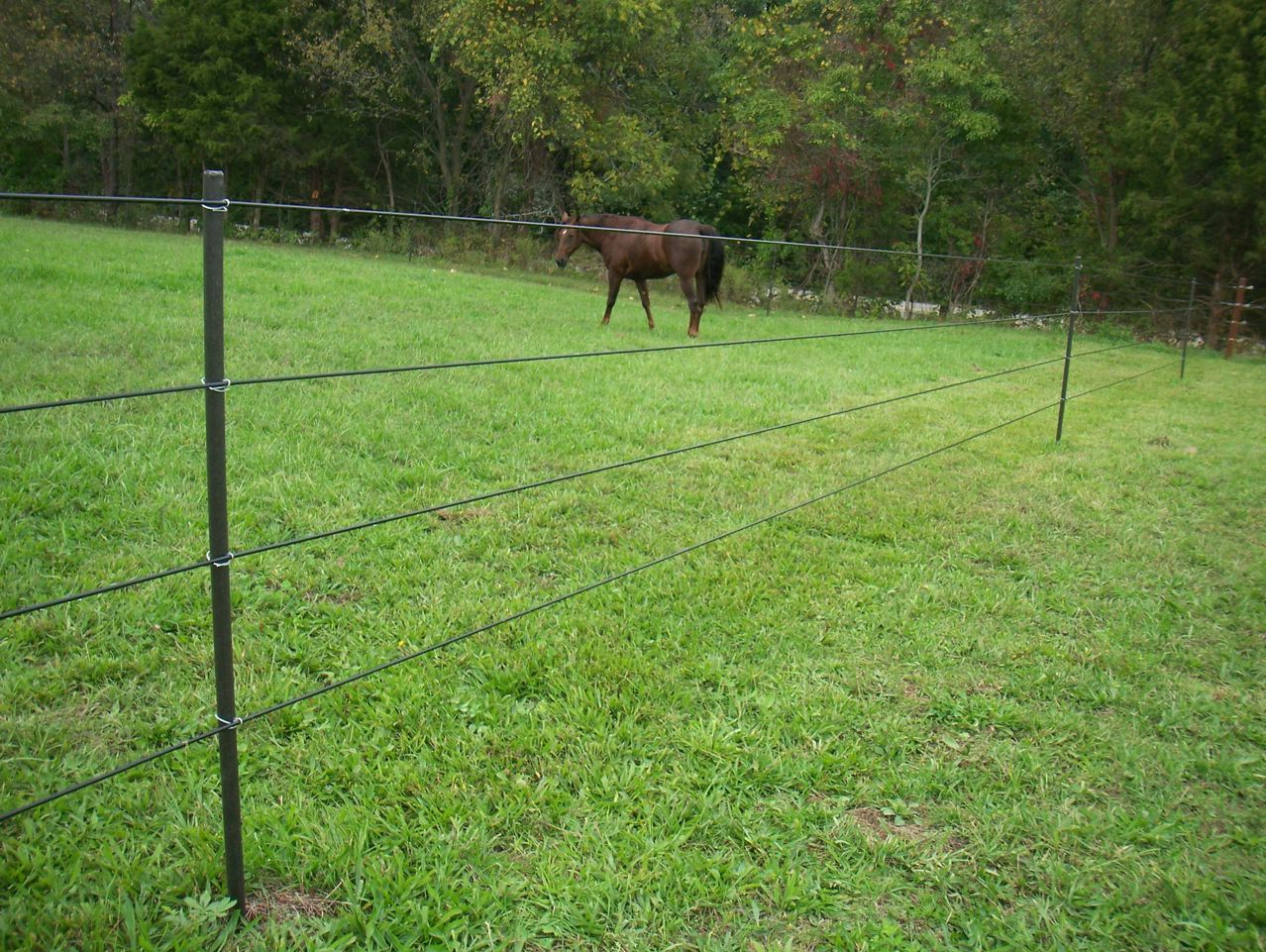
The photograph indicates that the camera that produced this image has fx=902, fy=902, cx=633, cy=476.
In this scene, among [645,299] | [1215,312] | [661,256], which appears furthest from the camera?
[1215,312]

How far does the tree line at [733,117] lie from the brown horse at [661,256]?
4144 mm

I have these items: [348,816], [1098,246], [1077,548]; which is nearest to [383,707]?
[348,816]

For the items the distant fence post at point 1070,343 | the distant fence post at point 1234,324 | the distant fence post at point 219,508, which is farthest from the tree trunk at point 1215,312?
the distant fence post at point 219,508

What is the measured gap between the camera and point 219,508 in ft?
5.39

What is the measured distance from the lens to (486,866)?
6.44ft

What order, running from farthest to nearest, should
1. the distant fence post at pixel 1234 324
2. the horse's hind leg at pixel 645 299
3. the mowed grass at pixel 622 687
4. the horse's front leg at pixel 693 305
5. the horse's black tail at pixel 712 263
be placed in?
the distant fence post at pixel 1234 324 < the horse's hind leg at pixel 645 299 < the horse's front leg at pixel 693 305 < the horse's black tail at pixel 712 263 < the mowed grass at pixel 622 687

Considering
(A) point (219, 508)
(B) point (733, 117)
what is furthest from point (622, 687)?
(B) point (733, 117)

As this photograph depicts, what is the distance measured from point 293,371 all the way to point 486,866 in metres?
4.87

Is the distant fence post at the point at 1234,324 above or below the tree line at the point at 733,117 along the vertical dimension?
below

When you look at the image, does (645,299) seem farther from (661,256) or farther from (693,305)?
(693,305)

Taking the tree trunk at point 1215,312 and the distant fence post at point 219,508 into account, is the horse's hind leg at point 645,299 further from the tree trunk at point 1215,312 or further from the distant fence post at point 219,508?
the distant fence post at point 219,508

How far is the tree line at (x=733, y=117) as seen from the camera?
46.1 ft

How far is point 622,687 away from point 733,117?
1896 cm

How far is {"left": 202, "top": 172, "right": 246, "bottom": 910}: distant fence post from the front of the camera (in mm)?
1560
